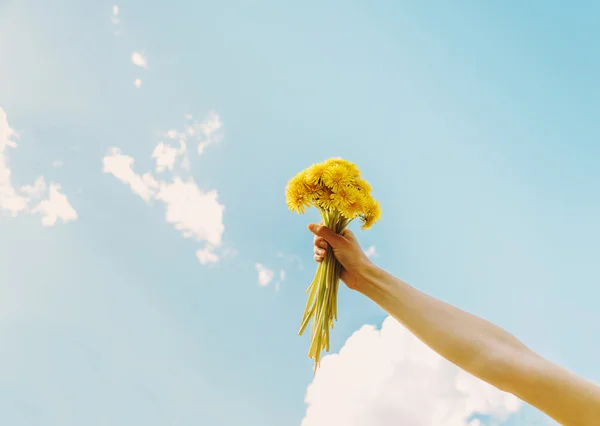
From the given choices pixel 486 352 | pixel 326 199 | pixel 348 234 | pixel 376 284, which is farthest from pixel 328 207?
pixel 486 352

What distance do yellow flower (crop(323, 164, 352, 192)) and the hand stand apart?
25 cm

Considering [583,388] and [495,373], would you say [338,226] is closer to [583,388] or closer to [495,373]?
[495,373]

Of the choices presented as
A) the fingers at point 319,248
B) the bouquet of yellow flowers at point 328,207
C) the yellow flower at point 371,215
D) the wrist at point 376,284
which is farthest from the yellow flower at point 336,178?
the wrist at point 376,284

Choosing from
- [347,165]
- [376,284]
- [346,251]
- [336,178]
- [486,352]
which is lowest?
[486,352]

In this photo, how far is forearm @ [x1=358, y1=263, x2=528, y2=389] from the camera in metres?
2.29

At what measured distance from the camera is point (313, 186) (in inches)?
115

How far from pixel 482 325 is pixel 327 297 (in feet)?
3.02

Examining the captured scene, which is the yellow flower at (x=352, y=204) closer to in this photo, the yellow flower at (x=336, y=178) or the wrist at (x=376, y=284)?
the yellow flower at (x=336, y=178)

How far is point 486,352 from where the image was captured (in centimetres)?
230

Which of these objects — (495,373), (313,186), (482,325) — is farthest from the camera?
(313,186)

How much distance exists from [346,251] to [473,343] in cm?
85

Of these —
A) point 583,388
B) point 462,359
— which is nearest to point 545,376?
point 583,388

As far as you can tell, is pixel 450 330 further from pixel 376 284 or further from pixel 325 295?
pixel 325 295

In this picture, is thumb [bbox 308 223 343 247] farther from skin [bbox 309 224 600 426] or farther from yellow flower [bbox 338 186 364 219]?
yellow flower [bbox 338 186 364 219]
